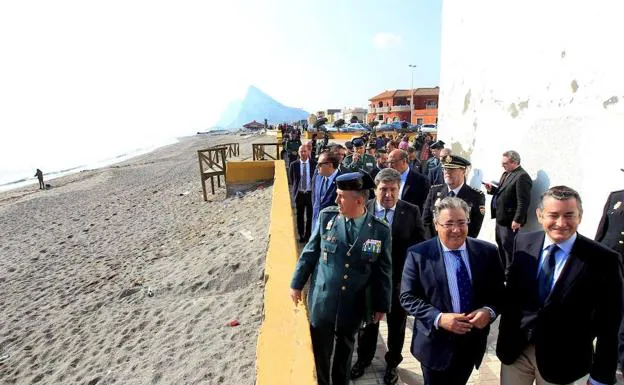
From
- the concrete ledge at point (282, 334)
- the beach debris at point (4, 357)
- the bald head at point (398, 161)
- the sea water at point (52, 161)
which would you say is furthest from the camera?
the sea water at point (52, 161)

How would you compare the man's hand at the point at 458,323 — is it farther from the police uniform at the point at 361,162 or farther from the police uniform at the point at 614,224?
the police uniform at the point at 361,162

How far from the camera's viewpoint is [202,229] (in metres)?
10.5

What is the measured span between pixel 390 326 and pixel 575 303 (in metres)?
1.53

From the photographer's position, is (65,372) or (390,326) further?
(65,372)

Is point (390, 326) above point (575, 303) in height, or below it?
below

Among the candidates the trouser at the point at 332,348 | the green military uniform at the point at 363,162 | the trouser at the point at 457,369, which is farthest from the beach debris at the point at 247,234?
the trouser at the point at 457,369

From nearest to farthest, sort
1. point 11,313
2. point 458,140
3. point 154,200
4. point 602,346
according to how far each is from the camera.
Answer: point 602,346 → point 458,140 → point 11,313 → point 154,200

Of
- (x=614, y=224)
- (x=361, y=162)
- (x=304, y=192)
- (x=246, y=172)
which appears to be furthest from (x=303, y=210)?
(x=246, y=172)

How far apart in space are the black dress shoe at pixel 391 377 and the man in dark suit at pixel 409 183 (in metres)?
1.75

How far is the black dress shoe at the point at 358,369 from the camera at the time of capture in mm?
3209

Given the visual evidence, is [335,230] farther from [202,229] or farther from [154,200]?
[154,200]

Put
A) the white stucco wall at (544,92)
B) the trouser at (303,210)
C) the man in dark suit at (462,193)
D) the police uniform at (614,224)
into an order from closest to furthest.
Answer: the police uniform at (614,224) → the white stucco wall at (544,92) → the man in dark suit at (462,193) → the trouser at (303,210)

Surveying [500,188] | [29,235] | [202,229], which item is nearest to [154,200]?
[29,235]

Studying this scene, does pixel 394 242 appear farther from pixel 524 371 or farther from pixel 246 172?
pixel 246 172
